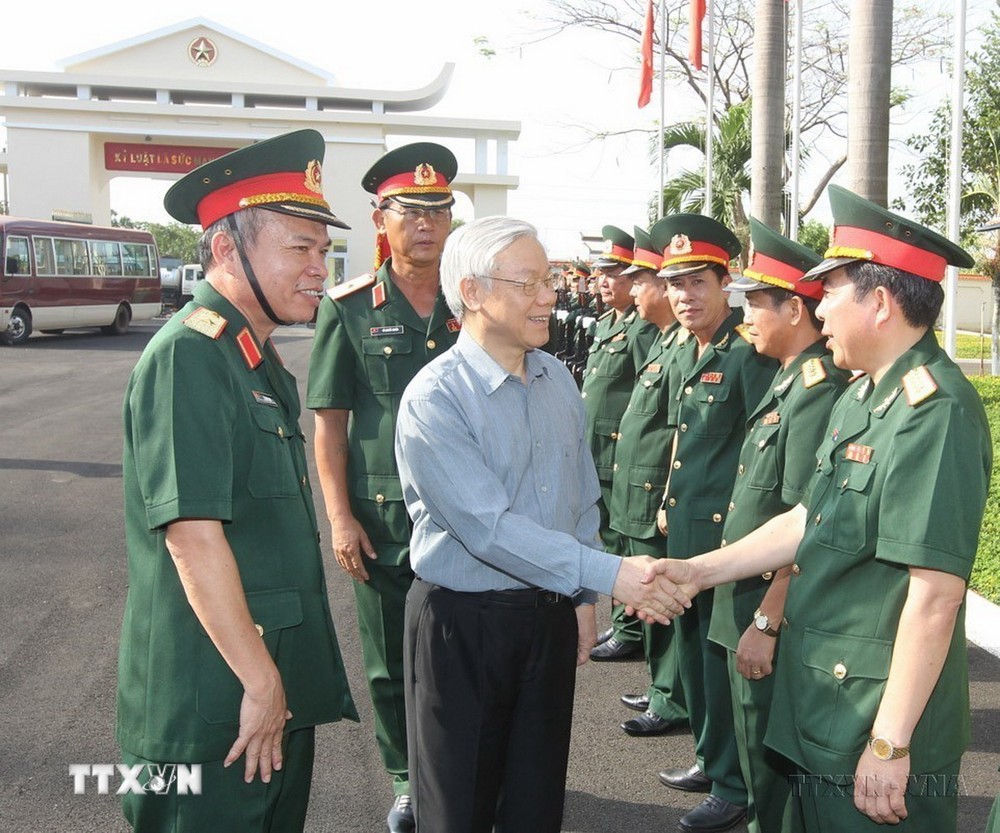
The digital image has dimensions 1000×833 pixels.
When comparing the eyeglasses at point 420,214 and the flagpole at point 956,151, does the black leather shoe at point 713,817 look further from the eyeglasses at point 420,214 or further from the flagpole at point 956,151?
the flagpole at point 956,151

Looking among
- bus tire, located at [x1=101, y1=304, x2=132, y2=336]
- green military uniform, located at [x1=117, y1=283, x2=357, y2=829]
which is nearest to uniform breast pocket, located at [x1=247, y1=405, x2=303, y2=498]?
green military uniform, located at [x1=117, y1=283, x2=357, y2=829]

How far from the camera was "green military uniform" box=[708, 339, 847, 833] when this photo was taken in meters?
3.17

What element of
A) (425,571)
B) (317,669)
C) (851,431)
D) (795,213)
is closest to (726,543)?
(851,431)

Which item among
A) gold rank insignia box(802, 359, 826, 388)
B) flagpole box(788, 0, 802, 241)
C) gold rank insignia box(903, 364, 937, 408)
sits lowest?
gold rank insignia box(802, 359, 826, 388)

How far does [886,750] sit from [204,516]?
1.52 m

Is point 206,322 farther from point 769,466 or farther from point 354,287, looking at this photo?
point 769,466

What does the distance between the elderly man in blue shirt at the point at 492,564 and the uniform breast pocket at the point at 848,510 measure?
0.47 m

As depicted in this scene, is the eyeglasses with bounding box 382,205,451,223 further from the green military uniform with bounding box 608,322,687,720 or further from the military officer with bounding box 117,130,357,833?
the green military uniform with bounding box 608,322,687,720

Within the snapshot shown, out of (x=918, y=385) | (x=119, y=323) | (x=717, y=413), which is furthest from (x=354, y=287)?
(x=119, y=323)

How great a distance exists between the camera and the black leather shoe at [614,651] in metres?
5.36

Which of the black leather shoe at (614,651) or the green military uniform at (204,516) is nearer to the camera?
the green military uniform at (204,516)

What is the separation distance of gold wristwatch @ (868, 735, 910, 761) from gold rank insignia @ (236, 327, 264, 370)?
161cm

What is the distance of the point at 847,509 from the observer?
2.36 m

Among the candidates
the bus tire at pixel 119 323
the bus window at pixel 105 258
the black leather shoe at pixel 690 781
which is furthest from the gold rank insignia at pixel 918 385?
the bus tire at pixel 119 323
